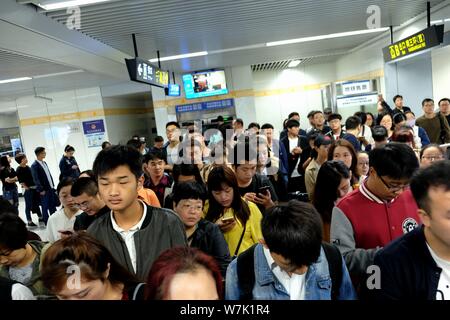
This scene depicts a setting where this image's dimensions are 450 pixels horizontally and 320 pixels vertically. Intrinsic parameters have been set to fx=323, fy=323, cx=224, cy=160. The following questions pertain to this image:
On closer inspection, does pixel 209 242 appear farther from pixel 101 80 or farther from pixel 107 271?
pixel 101 80

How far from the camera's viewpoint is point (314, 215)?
1.32 metres

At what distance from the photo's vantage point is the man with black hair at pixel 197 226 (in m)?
1.91

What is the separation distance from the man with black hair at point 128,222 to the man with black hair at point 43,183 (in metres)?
6.44

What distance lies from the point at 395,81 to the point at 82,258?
29.5 ft

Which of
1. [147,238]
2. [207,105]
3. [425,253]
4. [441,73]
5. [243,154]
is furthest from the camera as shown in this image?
[207,105]

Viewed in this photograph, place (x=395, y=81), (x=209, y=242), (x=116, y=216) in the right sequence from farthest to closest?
(x=395, y=81) → (x=209, y=242) → (x=116, y=216)

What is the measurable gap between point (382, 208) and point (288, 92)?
37.3 feet

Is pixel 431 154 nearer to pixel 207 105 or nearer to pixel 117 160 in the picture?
pixel 117 160

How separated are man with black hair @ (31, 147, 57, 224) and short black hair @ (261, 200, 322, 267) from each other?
7195 mm

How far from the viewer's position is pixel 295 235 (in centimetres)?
123

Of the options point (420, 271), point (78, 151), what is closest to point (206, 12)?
point (420, 271)

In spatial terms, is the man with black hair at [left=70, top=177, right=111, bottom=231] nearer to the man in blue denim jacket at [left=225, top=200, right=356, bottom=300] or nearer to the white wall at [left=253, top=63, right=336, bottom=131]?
the man in blue denim jacket at [left=225, top=200, right=356, bottom=300]

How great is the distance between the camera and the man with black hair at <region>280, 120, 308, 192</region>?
4.71 m

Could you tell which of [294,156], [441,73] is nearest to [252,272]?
[294,156]
